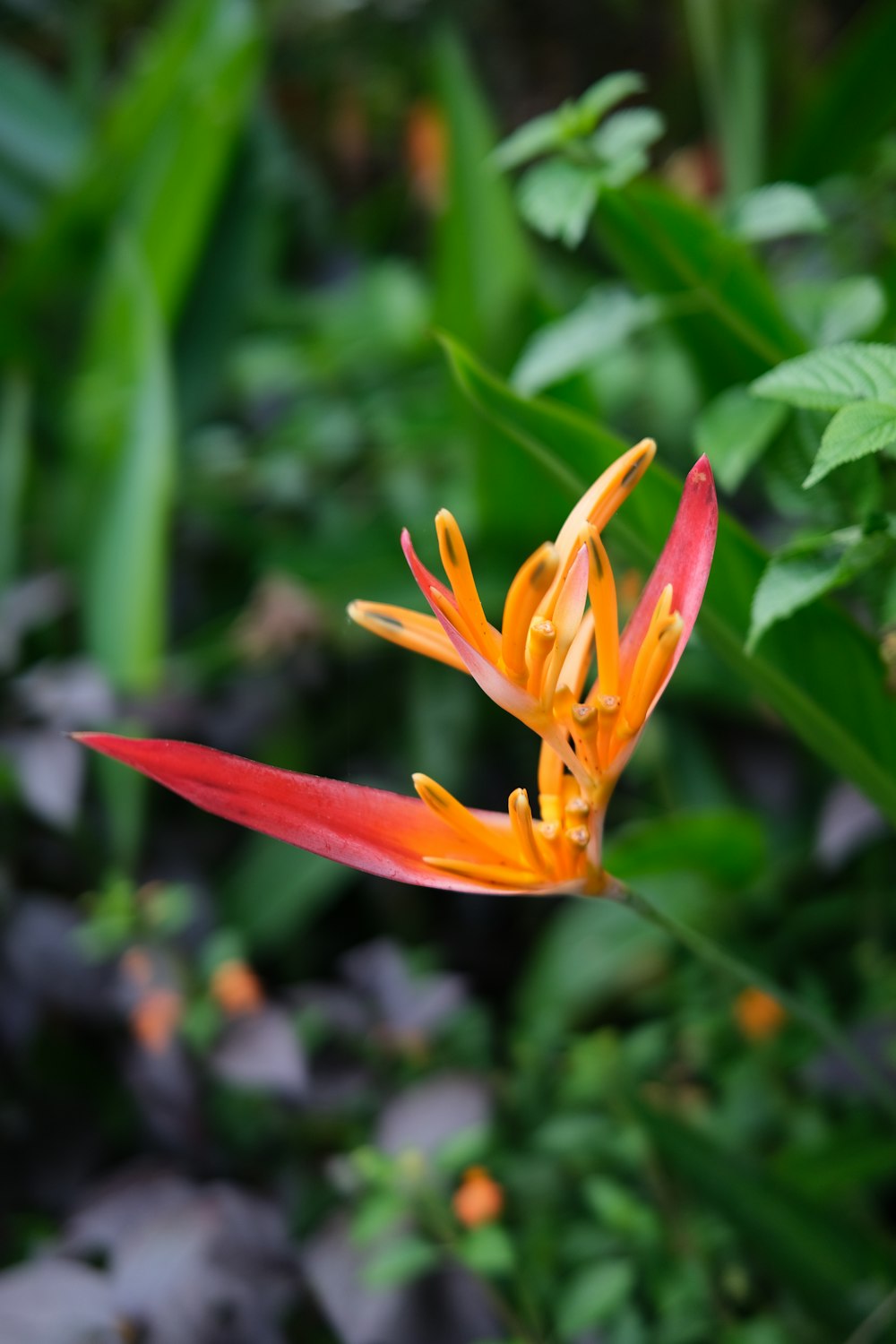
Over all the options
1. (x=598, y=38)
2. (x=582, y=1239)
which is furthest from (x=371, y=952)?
(x=598, y=38)

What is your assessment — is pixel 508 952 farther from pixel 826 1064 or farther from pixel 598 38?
pixel 598 38

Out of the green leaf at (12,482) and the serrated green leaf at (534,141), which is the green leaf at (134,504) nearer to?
the green leaf at (12,482)

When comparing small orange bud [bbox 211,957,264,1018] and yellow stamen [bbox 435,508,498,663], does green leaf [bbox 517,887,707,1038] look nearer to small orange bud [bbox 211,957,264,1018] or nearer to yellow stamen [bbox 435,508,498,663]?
small orange bud [bbox 211,957,264,1018]

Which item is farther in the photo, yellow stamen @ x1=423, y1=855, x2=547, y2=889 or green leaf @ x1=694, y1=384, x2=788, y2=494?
green leaf @ x1=694, y1=384, x2=788, y2=494

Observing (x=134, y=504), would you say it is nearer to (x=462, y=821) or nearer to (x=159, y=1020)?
(x=159, y=1020)

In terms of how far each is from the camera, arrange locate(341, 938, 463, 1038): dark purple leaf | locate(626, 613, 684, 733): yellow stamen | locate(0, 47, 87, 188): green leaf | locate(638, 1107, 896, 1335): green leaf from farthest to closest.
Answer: locate(0, 47, 87, 188): green leaf → locate(341, 938, 463, 1038): dark purple leaf → locate(638, 1107, 896, 1335): green leaf → locate(626, 613, 684, 733): yellow stamen

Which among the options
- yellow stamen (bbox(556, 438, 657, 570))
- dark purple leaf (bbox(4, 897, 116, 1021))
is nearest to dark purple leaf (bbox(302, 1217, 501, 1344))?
dark purple leaf (bbox(4, 897, 116, 1021))

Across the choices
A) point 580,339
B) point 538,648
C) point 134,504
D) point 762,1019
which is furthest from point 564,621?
point 134,504
